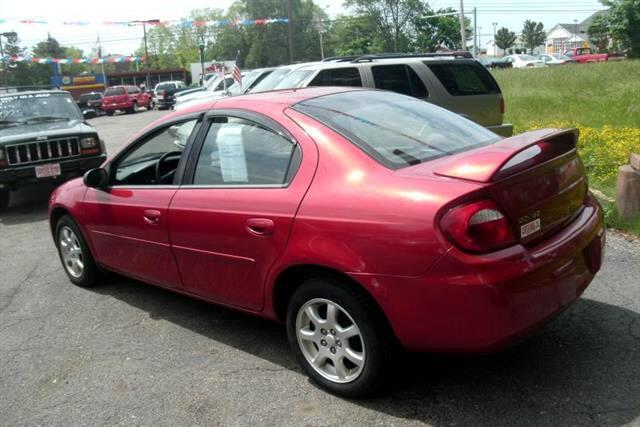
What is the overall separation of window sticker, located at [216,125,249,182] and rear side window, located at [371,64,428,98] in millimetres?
5664

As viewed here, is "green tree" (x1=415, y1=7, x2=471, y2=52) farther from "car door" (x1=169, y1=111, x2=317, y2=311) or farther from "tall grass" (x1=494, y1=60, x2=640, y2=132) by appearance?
"car door" (x1=169, y1=111, x2=317, y2=311)

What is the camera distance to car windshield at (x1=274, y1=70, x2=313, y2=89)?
366 inches

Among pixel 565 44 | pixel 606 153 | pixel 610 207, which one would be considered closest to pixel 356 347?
pixel 610 207

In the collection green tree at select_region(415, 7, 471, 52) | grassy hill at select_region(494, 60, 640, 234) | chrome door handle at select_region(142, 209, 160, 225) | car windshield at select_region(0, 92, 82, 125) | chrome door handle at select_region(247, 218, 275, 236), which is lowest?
grassy hill at select_region(494, 60, 640, 234)

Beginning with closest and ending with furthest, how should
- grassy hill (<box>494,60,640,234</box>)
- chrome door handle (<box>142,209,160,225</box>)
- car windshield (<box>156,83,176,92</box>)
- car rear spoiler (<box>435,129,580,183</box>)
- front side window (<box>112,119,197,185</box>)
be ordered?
car rear spoiler (<box>435,129,580,183</box>) → chrome door handle (<box>142,209,160,225</box>) → front side window (<box>112,119,197,185</box>) → grassy hill (<box>494,60,640,234</box>) → car windshield (<box>156,83,176,92</box>)

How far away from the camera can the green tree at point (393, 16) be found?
251ft

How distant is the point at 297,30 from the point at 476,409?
8981cm

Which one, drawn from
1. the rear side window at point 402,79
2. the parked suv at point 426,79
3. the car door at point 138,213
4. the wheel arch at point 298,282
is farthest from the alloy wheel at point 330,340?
the rear side window at point 402,79

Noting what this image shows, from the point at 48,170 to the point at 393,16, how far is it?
7565 centimetres

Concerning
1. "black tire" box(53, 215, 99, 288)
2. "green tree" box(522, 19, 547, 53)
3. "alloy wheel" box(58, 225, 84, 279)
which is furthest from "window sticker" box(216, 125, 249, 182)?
"green tree" box(522, 19, 547, 53)

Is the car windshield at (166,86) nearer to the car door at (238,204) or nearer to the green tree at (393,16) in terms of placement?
the car door at (238,204)

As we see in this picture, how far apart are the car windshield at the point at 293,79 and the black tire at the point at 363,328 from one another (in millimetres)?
6510

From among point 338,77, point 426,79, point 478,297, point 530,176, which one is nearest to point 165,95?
point 338,77

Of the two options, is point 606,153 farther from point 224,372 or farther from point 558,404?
point 224,372
